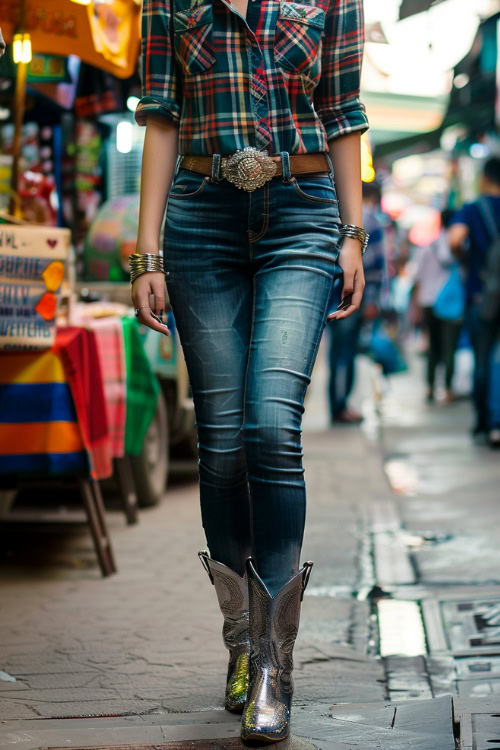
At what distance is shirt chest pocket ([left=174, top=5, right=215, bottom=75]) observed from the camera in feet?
9.41

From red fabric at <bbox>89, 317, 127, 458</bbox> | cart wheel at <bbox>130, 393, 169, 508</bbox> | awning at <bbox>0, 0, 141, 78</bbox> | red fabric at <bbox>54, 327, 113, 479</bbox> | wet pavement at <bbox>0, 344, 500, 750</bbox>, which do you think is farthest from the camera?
cart wheel at <bbox>130, 393, 169, 508</bbox>

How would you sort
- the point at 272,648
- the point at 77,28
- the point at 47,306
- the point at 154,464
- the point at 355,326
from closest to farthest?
the point at 272,648 < the point at 47,306 < the point at 77,28 < the point at 154,464 < the point at 355,326

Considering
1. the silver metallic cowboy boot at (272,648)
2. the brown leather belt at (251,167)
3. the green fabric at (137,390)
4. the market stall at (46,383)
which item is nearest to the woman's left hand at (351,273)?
the brown leather belt at (251,167)

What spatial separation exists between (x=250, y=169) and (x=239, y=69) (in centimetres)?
24

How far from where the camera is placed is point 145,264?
9.75 feet

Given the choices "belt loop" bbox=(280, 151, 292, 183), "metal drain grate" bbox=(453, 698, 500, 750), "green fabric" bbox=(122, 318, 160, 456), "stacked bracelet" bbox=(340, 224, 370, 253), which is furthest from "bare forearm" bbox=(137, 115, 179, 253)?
"green fabric" bbox=(122, 318, 160, 456)

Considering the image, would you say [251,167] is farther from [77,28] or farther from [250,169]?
[77,28]

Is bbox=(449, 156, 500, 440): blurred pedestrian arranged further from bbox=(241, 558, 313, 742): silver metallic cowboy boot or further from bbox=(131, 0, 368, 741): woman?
bbox=(241, 558, 313, 742): silver metallic cowboy boot

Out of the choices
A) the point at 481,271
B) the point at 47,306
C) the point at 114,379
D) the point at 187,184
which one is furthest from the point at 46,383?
the point at 481,271

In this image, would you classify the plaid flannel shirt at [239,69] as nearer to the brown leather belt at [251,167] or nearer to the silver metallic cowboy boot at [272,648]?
the brown leather belt at [251,167]

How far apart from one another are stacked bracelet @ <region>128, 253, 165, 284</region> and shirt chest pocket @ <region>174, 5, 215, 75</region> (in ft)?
1.45

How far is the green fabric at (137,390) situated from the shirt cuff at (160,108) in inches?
105

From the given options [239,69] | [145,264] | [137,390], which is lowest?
[137,390]

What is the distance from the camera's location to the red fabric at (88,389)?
4.60 meters
